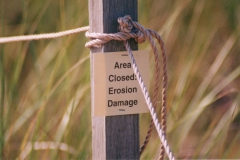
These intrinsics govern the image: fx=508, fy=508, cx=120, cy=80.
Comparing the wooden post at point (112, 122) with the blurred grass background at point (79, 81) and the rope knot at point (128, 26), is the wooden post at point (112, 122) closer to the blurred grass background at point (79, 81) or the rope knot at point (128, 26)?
the rope knot at point (128, 26)

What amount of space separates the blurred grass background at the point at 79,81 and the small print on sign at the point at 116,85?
15.0 inches

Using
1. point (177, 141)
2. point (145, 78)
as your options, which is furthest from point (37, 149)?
point (145, 78)

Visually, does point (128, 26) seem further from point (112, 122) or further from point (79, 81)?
point (79, 81)

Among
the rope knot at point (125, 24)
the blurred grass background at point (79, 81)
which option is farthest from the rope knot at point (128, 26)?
the blurred grass background at point (79, 81)

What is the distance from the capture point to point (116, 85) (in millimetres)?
1031

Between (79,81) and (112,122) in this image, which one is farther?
(79,81)

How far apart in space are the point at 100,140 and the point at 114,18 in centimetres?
25

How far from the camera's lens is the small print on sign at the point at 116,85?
101 cm

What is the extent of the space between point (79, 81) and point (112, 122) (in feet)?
2.67

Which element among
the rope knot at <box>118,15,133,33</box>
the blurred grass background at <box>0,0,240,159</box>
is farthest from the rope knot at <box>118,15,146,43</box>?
the blurred grass background at <box>0,0,240,159</box>

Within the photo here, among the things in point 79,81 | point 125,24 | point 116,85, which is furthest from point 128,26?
point 79,81

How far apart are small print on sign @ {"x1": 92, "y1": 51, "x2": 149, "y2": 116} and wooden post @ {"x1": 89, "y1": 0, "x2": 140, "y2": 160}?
0.01m

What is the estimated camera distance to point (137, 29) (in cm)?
103

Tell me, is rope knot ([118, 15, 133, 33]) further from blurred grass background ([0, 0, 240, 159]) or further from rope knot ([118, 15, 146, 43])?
blurred grass background ([0, 0, 240, 159])
